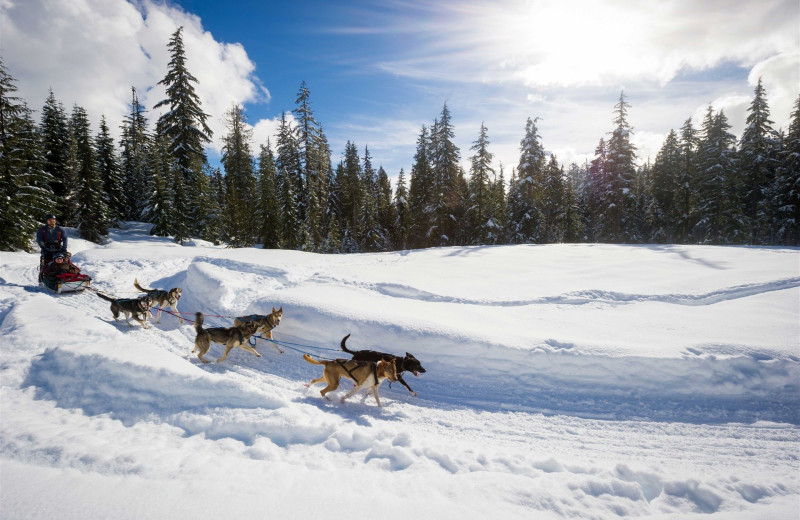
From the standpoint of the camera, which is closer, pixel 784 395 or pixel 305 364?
pixel 784 395

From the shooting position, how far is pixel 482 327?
7.28 m

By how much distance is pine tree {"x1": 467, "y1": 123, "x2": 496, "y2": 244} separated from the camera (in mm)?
31000

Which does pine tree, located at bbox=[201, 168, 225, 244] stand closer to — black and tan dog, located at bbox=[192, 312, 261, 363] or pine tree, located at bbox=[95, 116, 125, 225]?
pine tree, located at bbox=[95, 116, 125, 225]

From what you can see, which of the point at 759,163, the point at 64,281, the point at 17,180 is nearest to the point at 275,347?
the point at 64,281

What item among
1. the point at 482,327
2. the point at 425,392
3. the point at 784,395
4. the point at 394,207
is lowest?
the point at 425,392

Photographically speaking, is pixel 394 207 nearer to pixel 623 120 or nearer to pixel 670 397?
pixel 623 120

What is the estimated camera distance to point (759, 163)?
93.8 ft

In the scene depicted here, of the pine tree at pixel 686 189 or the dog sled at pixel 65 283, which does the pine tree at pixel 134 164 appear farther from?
the pine tree at pixel 686 189

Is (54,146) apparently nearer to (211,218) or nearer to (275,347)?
(211,218)

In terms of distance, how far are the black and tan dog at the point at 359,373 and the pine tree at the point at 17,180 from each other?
72.6 feet

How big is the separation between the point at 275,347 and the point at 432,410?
3.89 metres

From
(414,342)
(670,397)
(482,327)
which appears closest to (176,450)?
(414,342)

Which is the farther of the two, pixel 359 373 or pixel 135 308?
pixel 135 308

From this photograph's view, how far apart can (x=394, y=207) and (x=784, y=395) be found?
A: 36.3 metres
